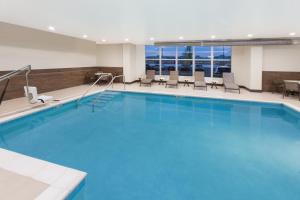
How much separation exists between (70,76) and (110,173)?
8323mm

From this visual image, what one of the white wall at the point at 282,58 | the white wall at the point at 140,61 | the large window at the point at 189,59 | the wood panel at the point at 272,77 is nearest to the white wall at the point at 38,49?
the white wall at the point at 140,61

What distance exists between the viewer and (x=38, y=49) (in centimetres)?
813

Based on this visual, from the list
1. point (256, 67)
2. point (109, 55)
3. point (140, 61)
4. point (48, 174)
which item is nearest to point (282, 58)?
point (256, 67)

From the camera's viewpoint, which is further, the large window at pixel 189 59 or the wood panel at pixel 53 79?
the large window at pixel 189 59

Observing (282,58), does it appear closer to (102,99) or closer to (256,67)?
(256,67)

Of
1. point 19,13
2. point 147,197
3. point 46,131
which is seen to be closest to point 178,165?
point 147,197

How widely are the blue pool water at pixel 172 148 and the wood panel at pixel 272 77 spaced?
92.0 inches

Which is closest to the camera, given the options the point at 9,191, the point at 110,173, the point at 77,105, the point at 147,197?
the point at 9,191

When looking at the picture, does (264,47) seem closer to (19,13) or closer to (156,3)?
(156,3)

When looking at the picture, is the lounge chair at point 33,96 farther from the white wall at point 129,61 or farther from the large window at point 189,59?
the large window at point 189,59

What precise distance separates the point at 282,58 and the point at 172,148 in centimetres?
747

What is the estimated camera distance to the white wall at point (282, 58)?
821 cm

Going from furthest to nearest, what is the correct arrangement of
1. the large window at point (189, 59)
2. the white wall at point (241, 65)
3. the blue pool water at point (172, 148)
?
the large window at point (189, 59) < the white wall at point (241, 65) < the blue pool water at point (172, 148)

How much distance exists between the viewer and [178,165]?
331 cm
